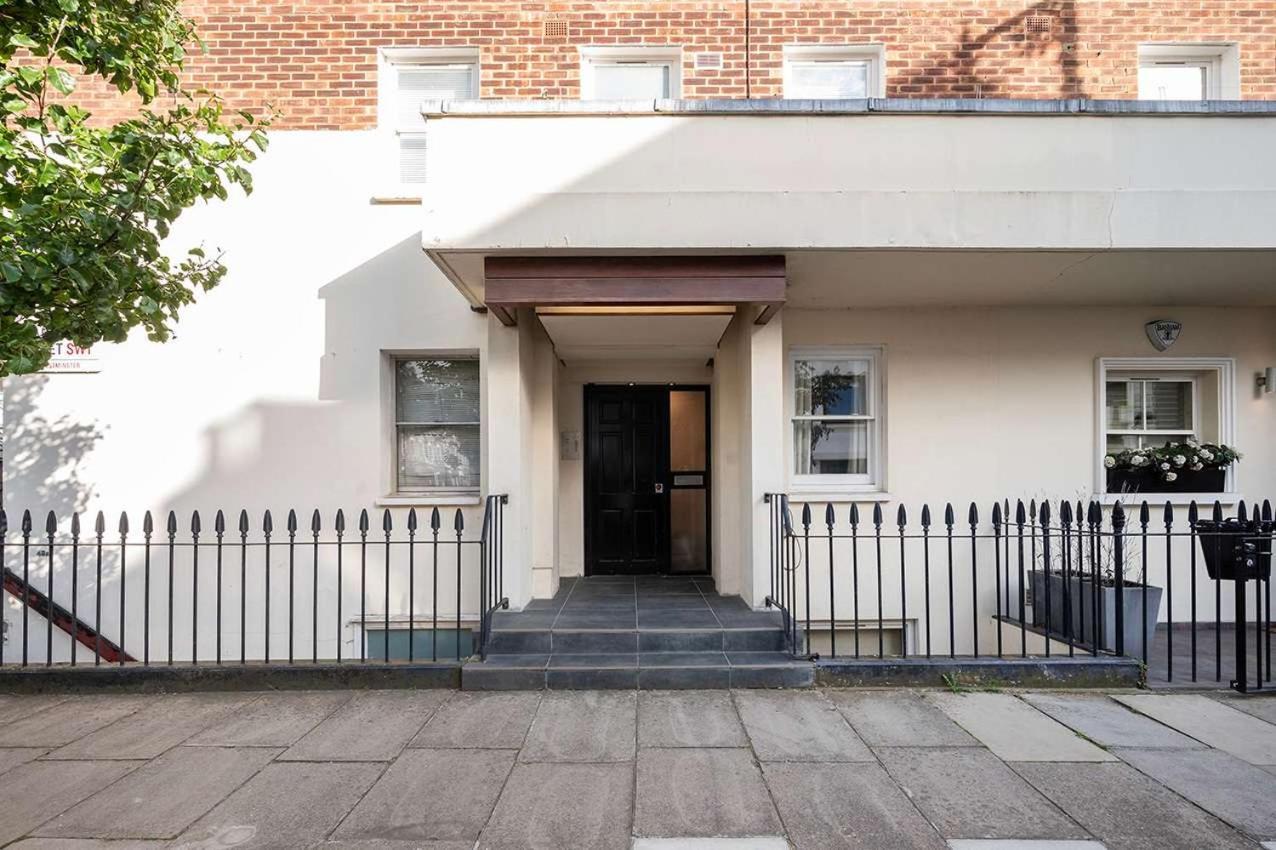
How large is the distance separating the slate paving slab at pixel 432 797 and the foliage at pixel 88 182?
2792mm

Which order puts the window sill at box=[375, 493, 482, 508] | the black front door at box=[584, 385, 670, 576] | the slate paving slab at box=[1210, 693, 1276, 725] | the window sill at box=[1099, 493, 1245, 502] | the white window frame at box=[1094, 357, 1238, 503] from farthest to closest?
the black front door at box=[584, 385, 670, 576] → the white window frame at box=[1094, 357, 1238, 503] → the window sill at box=[1099, 493, 1245, 502] → the window sill at box=[375, 493, 482, 508] → the slate paving slab at box=[1210, 693, 1276, 725]

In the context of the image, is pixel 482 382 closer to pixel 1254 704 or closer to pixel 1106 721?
pixel 1106 721

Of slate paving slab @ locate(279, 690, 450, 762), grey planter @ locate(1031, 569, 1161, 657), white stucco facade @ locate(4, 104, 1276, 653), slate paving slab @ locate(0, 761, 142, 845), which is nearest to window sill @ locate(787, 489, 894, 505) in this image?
white stucco facade @ locate(4, 104, 1276, 653)

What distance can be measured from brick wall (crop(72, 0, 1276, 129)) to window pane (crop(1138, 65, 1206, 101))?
30 centimetres

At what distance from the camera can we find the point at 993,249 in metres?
4.89

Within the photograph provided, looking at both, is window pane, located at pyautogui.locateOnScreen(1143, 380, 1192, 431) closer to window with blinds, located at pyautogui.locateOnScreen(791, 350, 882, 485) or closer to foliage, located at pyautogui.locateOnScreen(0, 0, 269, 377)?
window with blinds, located at pyautogui.locateOnScreen(791, 350, 882, 485)

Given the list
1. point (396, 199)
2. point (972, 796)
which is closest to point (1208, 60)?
point (972, 796)

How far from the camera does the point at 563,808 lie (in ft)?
10.5

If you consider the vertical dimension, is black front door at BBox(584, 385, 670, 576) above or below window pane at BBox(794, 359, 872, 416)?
below

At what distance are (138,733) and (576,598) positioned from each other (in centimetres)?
340

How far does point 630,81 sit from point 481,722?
6.23 meters

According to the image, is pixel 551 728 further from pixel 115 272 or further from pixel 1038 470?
pixel 1038 470

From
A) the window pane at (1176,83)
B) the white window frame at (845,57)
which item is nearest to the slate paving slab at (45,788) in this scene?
the white window frame at (845,57)

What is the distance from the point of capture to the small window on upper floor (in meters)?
6.70
